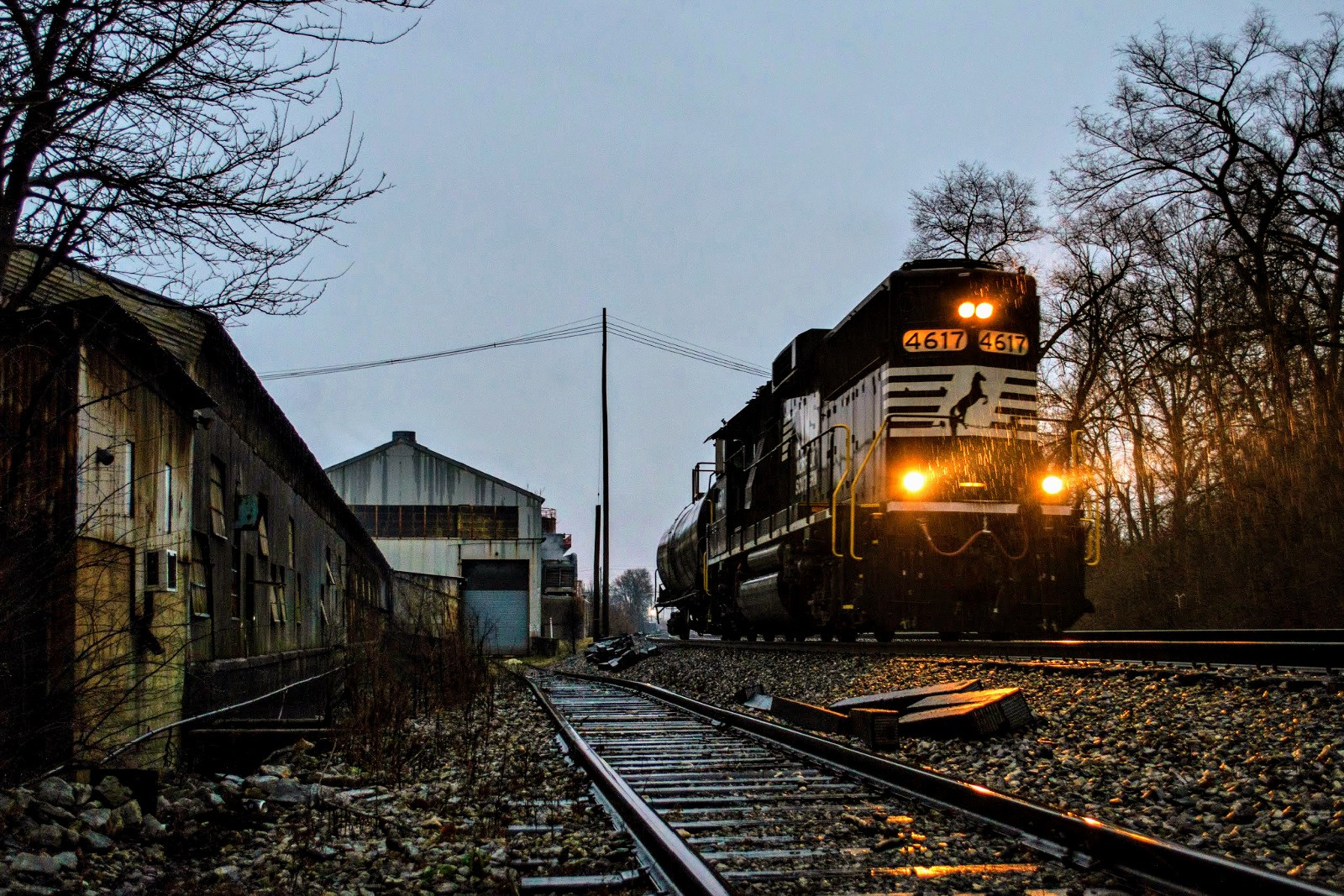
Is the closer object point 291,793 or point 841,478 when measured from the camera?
point 291,793

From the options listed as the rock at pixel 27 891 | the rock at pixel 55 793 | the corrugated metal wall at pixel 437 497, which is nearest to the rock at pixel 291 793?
the rock at pixel 55 793

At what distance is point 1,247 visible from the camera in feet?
16.8

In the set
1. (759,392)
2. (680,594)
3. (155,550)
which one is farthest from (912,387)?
(680,594)

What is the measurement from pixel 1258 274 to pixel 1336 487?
646cm

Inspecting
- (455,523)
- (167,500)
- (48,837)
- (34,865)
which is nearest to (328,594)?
(167,500)

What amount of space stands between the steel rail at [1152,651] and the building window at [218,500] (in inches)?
274

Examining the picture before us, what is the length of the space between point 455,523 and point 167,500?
35.1 m

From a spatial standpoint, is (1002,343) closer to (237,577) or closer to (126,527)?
(237,577)

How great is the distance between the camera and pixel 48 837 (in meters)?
4.73

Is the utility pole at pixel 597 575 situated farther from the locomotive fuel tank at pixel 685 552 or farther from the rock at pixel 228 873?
the rock at pixel 228 873

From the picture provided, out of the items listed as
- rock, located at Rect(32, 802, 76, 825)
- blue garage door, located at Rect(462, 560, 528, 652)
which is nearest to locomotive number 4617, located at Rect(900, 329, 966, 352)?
rock, located at Rect(32, 802, 76, 825)

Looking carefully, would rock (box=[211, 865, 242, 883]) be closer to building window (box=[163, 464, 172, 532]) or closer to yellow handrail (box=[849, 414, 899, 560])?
building window (box=[163, 464, 172, 532])

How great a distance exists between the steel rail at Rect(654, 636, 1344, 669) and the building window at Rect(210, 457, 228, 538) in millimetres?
6950

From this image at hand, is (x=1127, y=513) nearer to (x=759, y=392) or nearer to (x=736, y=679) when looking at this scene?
(x=759, y=392)
